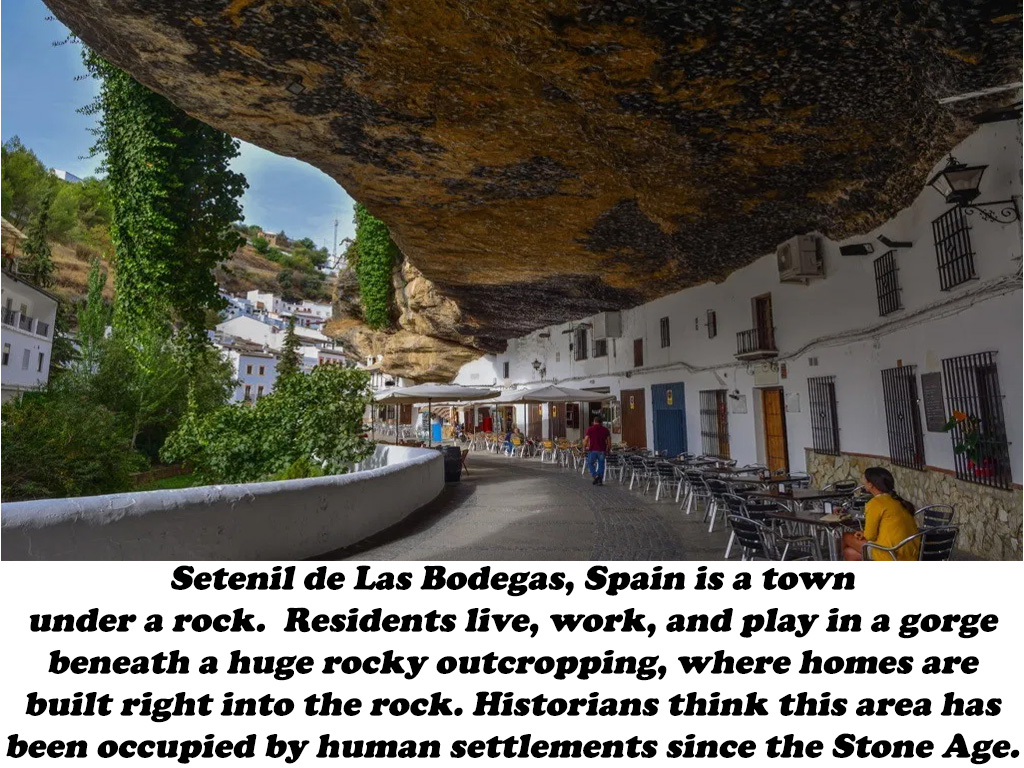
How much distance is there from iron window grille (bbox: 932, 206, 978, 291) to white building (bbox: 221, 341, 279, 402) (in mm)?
55025

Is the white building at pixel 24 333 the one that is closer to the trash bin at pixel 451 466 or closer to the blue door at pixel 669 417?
the trash bin at pixel 451 466

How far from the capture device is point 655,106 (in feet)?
20.8

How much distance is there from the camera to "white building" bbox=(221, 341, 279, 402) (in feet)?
179

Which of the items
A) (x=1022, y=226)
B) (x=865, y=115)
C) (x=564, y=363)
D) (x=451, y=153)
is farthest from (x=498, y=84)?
(x=564, y=363)

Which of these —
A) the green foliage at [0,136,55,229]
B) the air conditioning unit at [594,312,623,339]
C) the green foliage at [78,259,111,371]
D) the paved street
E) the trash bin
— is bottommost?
the paved street

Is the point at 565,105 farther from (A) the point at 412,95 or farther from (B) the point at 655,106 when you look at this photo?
(A) the point at 412,95

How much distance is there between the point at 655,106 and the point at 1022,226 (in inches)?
149

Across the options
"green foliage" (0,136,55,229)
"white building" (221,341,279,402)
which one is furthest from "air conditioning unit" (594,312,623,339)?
"white building" (221,341,279,402)

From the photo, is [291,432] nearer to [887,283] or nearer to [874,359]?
[874,359]

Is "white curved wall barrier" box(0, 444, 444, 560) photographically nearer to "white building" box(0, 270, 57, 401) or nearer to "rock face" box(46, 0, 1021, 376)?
"rock face" box(46, 0, 1021, 376)

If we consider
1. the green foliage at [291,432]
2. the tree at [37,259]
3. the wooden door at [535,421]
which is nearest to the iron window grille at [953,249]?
the green foliage at [291,432]

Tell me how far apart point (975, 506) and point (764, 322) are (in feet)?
21.4

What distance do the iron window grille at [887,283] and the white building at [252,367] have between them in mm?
53751

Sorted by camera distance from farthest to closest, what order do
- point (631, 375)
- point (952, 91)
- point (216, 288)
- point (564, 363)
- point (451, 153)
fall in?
1. point (564, 363)
2. point (631, 375)
3. point (216, 288)
4. point (451, 153)
5. point (952, 91)
